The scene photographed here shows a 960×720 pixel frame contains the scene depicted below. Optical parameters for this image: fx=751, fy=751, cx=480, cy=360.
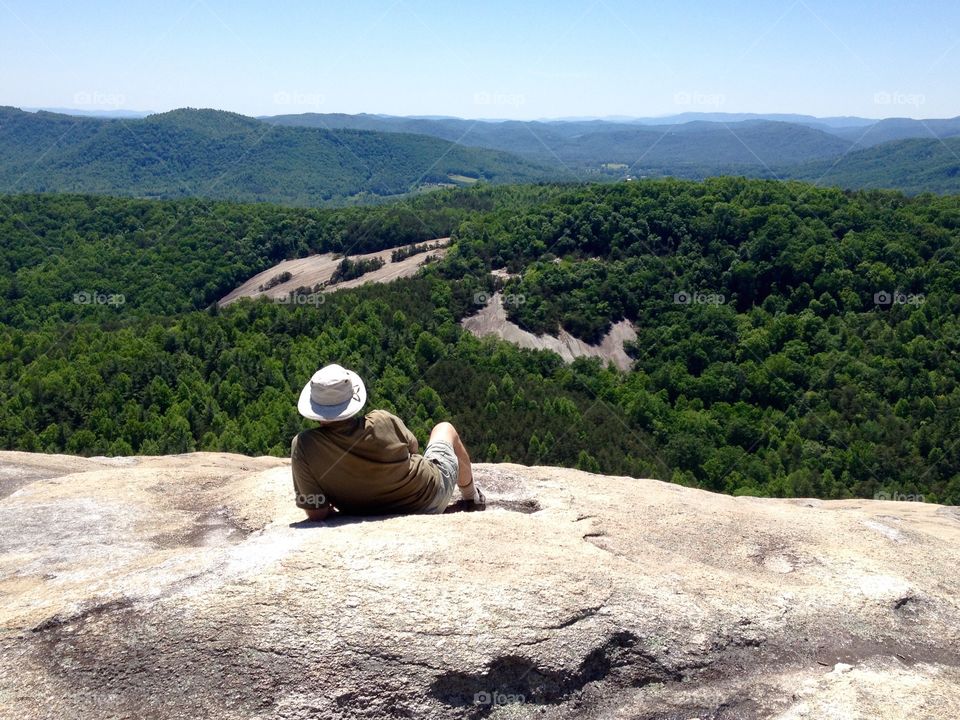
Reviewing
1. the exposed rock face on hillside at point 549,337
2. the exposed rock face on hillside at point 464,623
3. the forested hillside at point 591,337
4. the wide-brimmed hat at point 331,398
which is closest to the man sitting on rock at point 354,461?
the wide-brimmed hat at point 331,398

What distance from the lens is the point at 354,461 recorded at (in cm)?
985

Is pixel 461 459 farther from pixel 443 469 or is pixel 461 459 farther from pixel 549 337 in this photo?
pixel 549 337

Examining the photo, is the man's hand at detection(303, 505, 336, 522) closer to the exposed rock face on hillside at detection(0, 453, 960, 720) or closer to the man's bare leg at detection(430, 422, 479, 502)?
the exposed rock face on hillside at detection(0, 453, 960, 720)

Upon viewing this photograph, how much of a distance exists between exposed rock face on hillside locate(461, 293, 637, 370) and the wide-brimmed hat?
237ft

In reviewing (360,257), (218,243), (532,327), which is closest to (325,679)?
(532,327)

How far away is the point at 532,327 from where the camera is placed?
8600cm

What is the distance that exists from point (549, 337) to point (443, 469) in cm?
7491

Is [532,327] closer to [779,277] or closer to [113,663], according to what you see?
[779,277]

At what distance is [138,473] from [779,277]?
90256mm

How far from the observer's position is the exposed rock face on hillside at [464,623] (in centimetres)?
741

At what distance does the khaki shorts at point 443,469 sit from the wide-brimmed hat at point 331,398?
2042 mm

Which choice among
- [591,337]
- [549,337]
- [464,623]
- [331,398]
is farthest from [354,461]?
[591,337]

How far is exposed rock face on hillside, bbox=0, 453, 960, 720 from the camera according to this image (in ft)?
24.3

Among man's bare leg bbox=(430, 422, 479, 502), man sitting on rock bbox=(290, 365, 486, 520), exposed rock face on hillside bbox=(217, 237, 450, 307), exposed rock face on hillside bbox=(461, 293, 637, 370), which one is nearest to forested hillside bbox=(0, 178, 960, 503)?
exposed rock face on hillside bbox=(461, 293, 637, 370)
